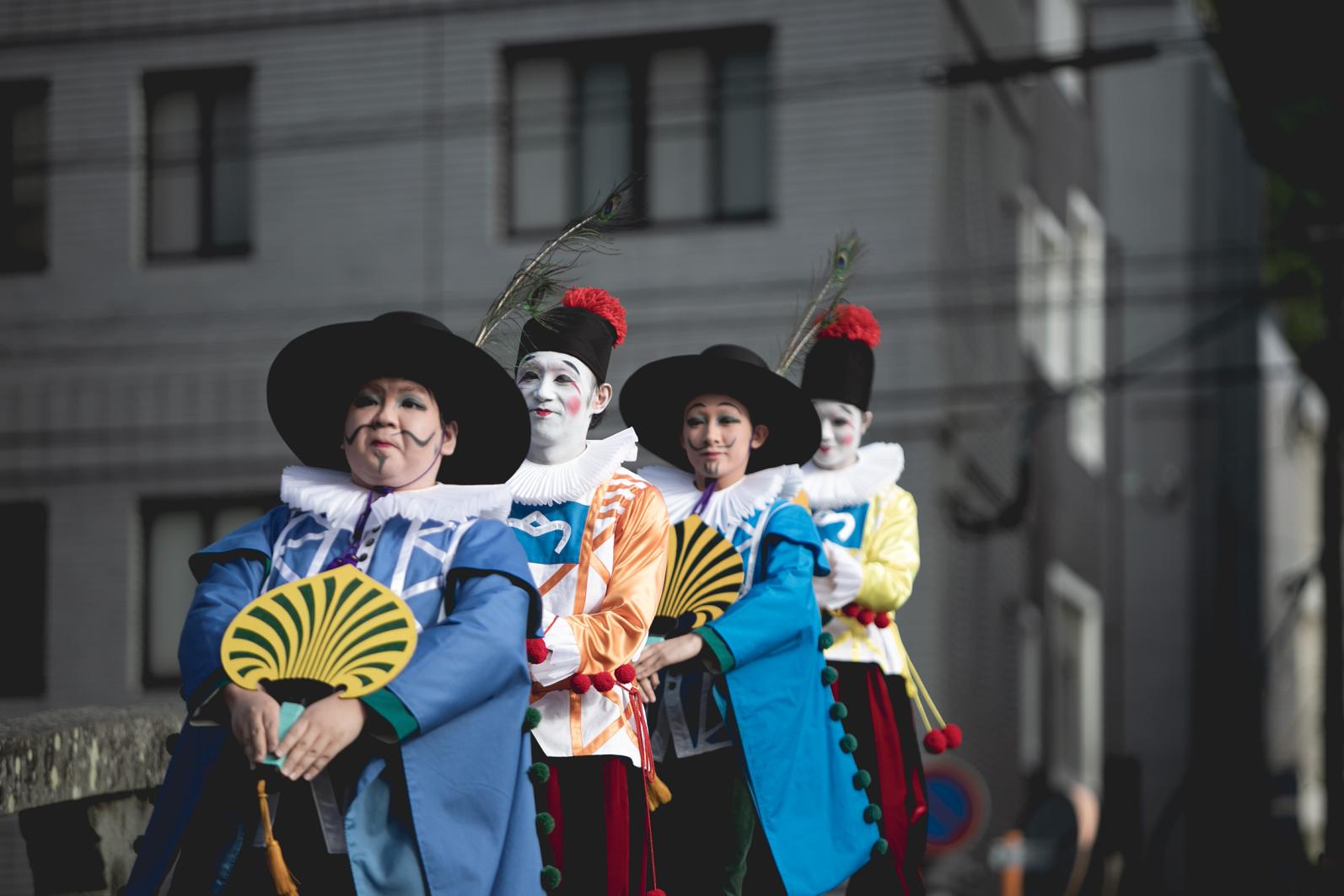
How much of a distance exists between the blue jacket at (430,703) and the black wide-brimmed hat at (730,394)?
1712 mm

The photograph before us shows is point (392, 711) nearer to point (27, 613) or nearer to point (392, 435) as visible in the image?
point (392, 435)

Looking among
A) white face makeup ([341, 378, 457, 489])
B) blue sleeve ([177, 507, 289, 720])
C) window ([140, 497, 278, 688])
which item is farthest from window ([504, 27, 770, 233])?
blue sleeve ([177, 507, 289, 720])

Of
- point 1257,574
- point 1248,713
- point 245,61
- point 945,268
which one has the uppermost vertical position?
point 245,61

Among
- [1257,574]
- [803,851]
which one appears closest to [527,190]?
[803,851]

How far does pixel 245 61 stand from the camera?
19.5 m

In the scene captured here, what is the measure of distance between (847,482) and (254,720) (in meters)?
3.30

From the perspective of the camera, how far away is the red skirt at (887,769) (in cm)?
731

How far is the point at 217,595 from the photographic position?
16.6 ft

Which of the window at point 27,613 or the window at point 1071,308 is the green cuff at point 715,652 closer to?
the window at point 1071,308

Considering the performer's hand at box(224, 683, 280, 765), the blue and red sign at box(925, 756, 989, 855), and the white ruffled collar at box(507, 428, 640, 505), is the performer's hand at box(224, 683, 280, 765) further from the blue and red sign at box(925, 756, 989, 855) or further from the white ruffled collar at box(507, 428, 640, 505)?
the blue and red sign at box(925, 756, 989, 855)

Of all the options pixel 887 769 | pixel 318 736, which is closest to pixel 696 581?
pixel 887 769

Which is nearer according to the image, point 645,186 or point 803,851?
point 803,851

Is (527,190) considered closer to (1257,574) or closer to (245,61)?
(245,61)

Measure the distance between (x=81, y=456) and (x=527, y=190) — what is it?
4.73 m
